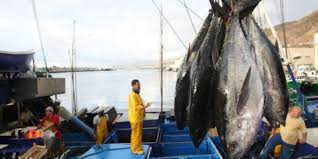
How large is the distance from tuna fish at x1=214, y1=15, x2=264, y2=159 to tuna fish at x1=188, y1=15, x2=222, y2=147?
119 mm

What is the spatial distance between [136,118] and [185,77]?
4271 mm

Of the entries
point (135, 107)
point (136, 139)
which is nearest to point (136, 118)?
point (135, 107)

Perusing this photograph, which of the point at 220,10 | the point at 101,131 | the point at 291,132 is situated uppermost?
the point at 220,10

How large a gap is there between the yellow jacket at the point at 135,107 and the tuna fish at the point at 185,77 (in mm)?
3916

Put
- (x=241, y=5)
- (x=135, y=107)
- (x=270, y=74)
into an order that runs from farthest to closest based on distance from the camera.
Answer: (x=135, y=107) < (x=270, y=74) < (x=241, y=5)

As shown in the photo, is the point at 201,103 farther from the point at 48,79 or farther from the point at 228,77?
the point at 48,79

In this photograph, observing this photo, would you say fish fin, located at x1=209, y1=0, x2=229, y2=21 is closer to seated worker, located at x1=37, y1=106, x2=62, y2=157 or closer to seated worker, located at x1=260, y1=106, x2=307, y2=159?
seated worker, located at x1=260, y1=106, x2=307, y2=159

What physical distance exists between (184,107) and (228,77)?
73cm

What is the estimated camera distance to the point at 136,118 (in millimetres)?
8055

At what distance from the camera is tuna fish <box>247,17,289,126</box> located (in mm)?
3643

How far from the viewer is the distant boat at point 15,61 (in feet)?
42.1

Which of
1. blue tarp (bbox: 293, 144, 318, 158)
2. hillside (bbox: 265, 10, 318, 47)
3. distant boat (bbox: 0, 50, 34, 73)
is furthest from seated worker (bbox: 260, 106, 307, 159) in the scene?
hillside (bbox: 265, 10, 318, 47)

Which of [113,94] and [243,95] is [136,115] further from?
[113,94]

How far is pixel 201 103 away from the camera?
3656mm
